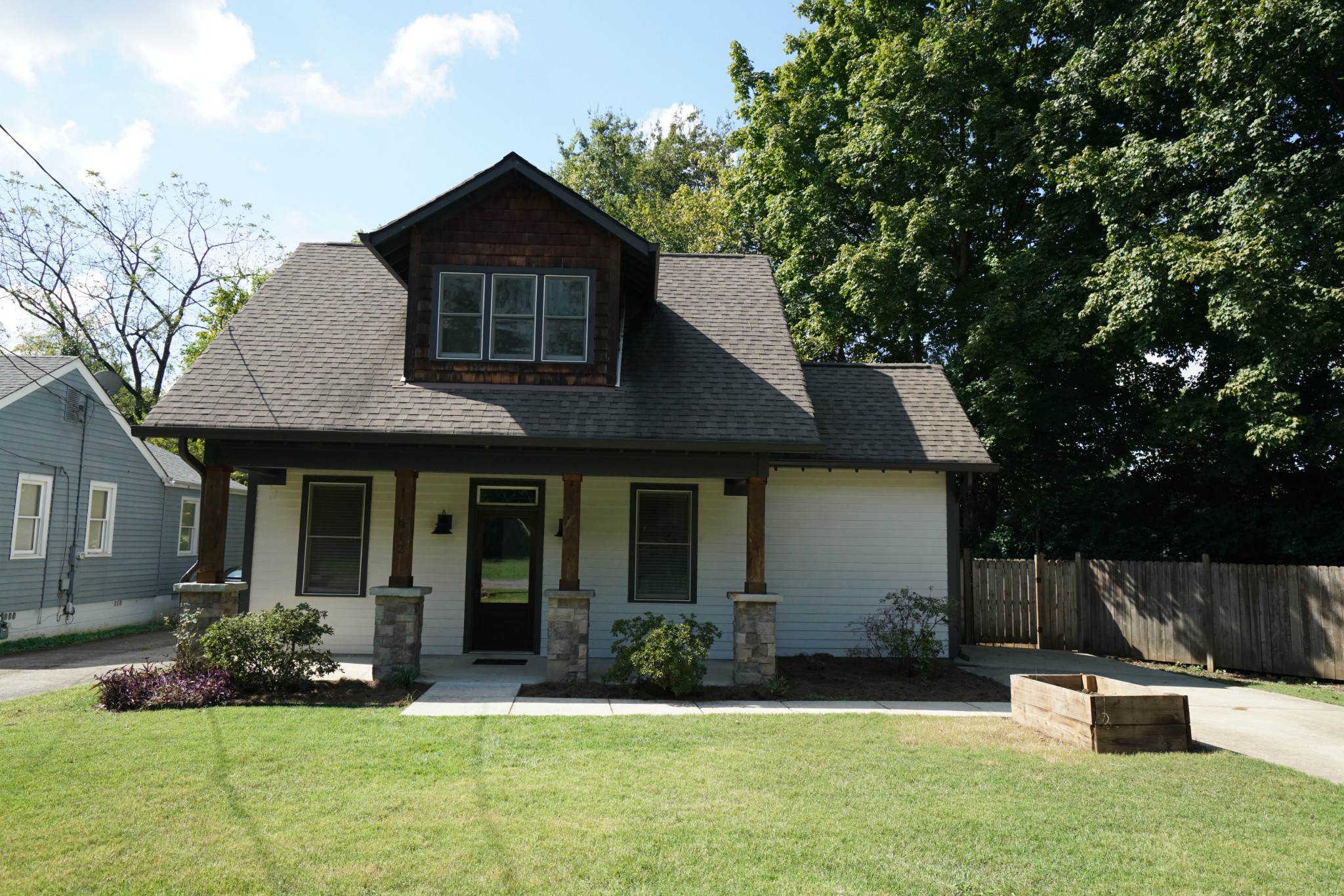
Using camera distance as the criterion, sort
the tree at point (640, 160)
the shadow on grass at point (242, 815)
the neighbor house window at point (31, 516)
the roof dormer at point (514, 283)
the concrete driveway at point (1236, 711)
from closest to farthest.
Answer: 1. the shadow on grass at point (242, 815)
2. the concrete driveway at point (1236, 711)
3. the roof dormer at point (514, 283)
4. the neighbor house window at point (31, 516)
5. the tree at point (640, 160)

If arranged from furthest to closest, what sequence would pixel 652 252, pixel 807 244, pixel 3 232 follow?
pixel 3 232, pixel 807 244, pixel 652 252

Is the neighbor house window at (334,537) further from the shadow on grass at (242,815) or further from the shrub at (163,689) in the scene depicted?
the shadow on grass at (242,815)

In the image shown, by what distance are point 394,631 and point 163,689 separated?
2317 mm

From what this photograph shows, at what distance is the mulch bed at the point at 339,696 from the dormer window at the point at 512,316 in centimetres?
422

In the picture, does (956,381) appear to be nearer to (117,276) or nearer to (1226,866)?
(1226,866)

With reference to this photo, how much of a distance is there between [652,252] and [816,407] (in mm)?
3777

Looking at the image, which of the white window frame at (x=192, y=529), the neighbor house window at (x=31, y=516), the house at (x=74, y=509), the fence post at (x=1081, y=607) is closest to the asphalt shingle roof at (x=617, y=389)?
the fence post at (x=1081, y=607)

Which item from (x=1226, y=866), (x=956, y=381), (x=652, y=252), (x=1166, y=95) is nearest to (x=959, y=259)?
(x=956, y=381)

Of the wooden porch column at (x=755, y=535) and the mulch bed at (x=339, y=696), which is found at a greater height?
the wooden porch column at (x=755, y=535)

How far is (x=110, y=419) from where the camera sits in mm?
17453

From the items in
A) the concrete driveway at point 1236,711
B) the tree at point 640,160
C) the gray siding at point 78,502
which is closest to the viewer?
the concrete driveway at point 1236,711

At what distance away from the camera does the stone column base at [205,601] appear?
9.77m

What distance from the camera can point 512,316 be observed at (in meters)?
11.3

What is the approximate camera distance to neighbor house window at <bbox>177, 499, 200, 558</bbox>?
20547 mm
